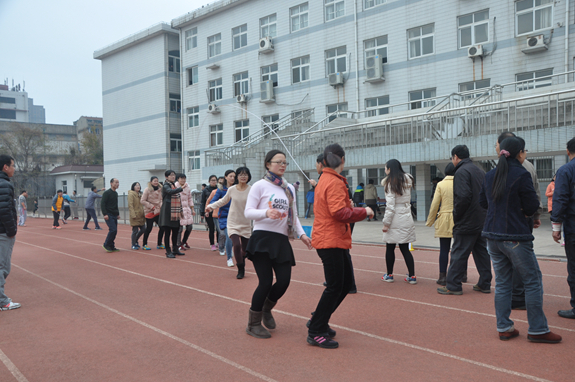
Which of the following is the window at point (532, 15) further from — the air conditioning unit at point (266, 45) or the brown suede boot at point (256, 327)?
the brown suede boot at point (256, 327)

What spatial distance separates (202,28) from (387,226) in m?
32.2

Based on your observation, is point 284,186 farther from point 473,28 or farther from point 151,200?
point 473,28

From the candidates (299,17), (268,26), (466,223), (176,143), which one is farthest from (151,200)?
(176,143)

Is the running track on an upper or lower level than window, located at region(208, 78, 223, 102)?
lower

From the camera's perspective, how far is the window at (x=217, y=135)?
35.5 metres

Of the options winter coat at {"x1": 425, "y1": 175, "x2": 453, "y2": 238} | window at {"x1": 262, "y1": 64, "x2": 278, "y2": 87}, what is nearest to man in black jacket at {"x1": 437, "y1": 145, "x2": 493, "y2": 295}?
winter coat at {"x1": 425, "y1": 175, "x2": 453, "y2": 238}

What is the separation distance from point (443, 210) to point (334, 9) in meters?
23.4

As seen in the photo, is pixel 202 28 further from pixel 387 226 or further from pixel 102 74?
pixel 387 226

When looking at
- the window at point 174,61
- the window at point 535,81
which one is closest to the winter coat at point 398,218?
the window at point 535,81

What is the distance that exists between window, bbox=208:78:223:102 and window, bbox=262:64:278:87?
4.40 meters

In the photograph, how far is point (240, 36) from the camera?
111 ft

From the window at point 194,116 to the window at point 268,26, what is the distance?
27.3ft

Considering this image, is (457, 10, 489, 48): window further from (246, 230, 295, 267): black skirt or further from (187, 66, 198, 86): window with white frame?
(246, 230, 295, 267): black skirt

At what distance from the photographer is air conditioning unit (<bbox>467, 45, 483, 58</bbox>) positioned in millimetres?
22486
